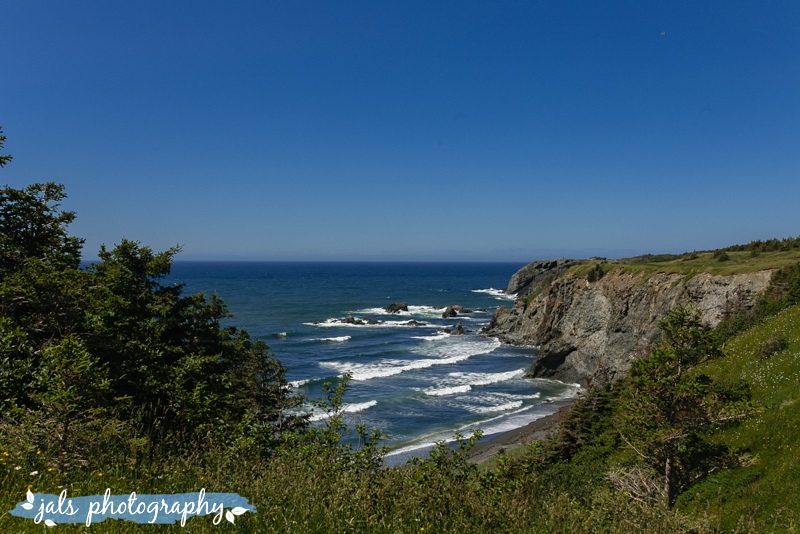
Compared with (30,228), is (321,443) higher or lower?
lower

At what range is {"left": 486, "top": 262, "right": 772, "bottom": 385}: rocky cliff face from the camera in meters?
33.5

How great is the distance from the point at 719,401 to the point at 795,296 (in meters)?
18.5

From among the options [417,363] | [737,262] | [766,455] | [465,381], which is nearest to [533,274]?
[417,363]

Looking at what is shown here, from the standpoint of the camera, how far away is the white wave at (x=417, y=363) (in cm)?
4942

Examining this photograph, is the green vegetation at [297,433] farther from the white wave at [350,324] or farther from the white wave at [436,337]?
the white wave at [350,324]

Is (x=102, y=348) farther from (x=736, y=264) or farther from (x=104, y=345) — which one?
(x=736, y=264)

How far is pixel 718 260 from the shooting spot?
4094 centimetres

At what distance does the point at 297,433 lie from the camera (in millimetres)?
9844

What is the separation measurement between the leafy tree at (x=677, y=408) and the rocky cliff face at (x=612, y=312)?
20576mm

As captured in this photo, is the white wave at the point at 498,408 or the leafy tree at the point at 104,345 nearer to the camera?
the leafy tree at the point at 104,345

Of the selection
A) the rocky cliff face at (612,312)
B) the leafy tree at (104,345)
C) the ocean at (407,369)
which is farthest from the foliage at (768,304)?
the leafy tree at (104,345)

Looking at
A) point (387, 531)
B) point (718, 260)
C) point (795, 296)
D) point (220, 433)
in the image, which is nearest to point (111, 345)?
point (220, 433)

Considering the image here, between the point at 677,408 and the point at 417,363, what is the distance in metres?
44.7

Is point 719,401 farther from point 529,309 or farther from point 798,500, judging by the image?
point 529,309
